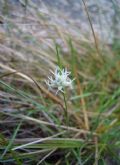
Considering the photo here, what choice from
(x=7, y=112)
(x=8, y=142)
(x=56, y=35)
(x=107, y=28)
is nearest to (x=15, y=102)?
(x=7, y=112)

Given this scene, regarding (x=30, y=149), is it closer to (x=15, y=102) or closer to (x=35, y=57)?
(x=15, y=102)

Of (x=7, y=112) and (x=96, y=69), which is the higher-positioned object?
(x=96, y=69)

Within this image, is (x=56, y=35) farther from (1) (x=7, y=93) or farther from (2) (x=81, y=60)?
(1) (x=7, y=93)

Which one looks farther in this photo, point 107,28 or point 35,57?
point 107,28

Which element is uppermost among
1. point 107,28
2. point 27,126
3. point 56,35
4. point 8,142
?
point 107,28

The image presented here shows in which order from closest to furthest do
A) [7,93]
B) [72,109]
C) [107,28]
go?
[7,93] < [72,109] < [107,28]

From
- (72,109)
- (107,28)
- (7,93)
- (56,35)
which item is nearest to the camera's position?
(7,93)
